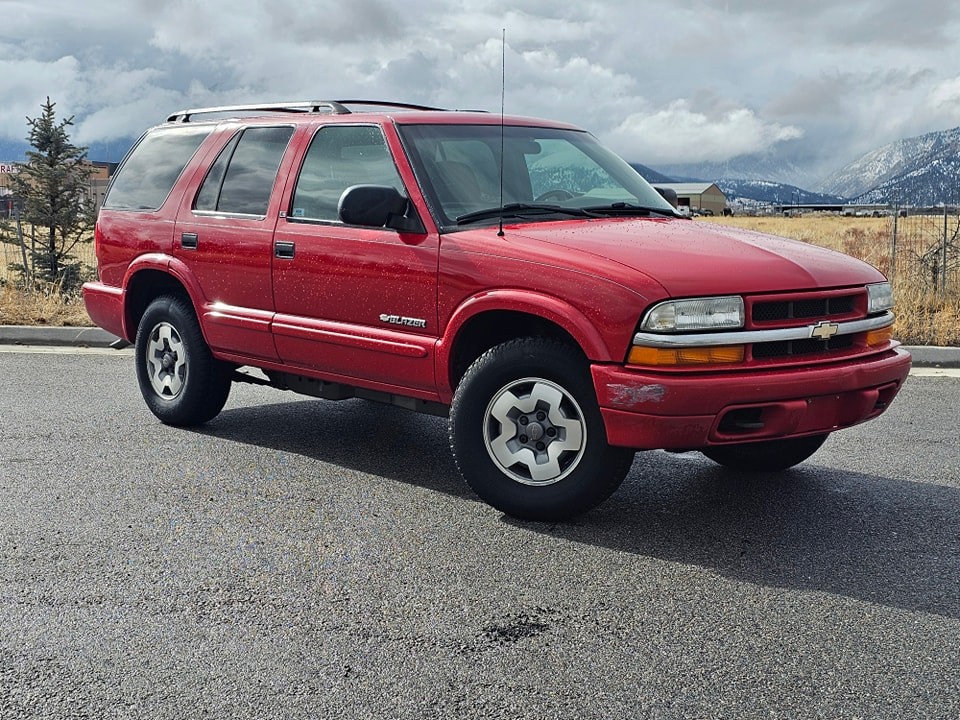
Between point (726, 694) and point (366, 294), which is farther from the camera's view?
point (366, 294)

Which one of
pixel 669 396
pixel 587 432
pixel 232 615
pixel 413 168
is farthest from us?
pixel 413 168

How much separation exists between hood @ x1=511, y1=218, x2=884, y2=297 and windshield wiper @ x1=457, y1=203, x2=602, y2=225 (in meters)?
0.16

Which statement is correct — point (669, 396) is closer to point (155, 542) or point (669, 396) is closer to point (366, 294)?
point (366, 294)

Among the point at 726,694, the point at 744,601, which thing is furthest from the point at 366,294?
the point at 726,694

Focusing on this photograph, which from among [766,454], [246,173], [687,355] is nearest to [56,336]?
[246,173]

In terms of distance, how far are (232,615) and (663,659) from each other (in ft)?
4.72

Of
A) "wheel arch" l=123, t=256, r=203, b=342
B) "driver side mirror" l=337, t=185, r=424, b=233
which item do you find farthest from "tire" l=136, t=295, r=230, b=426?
"driver side mirror" l=337, t=185, r=424, b=233

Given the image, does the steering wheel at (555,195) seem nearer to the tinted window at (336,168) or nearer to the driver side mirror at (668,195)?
the tinted window at (336,168)

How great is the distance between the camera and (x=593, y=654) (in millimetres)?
3422

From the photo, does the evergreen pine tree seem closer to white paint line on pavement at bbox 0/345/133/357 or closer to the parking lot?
white paint line on pavement at bbox 0/345/133/357

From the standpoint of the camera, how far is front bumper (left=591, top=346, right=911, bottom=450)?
434 centimetres

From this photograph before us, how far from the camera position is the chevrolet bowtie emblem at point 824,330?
180 inches

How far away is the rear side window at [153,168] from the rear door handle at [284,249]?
1.29 meters

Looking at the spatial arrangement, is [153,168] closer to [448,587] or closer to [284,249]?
[284,249]
